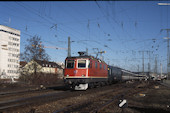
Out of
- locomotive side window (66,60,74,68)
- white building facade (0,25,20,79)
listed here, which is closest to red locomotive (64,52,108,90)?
locomotive side window (66,60,74,68)

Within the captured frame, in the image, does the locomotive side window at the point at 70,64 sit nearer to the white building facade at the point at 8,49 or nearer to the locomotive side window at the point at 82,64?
the locomotive side window at the point at 82,64

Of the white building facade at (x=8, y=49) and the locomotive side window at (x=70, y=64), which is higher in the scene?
the white building facade at (x=8, y=49)

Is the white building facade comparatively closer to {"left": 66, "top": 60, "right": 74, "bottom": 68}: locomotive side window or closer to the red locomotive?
{"left": 66, "top": 60, "right": 74, "bottom": 68}: locomotive side window

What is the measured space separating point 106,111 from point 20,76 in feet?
84.9

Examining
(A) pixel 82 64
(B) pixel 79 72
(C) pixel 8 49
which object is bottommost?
(B) pixel 79 72

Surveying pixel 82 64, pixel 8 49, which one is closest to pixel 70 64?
pixel 82 64

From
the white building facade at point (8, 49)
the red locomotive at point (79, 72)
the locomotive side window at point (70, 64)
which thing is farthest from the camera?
the white building facade at point (8, 49)

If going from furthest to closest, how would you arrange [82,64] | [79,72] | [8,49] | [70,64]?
1. [8,49]
2. [70,64]
3. [82,64]
4. [79,72]

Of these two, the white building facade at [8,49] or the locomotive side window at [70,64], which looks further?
the white building facade at [8,49]

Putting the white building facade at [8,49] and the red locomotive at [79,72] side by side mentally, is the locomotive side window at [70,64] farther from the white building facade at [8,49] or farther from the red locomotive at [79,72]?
the white building facade at [8,49]

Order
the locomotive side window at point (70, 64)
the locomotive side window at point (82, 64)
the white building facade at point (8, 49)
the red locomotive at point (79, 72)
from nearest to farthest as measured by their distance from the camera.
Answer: the red locomotive at point (79, 72)
the locomotive side window at point (82, 64)
the locomotive side window at point (70, 64)
the white building facade at point (8, 49)

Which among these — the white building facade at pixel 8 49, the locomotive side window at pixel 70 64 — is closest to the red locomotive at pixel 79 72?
the locomotive side window at pixel 70 64

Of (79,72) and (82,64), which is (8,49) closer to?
(82,64)

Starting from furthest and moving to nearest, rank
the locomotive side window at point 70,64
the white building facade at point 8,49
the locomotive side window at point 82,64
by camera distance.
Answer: the white building facade at point 8,49, the locomotive side window at point 70,64, the locomotive side window at point 82,64
